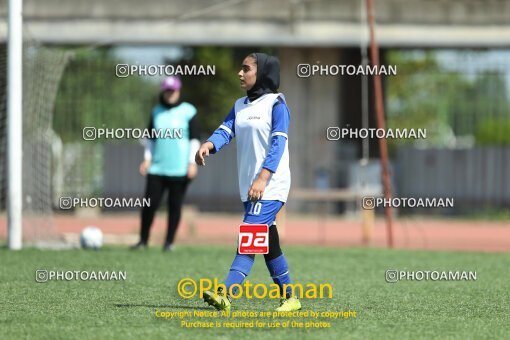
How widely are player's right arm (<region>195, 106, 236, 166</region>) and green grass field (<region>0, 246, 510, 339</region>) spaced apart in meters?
1.14

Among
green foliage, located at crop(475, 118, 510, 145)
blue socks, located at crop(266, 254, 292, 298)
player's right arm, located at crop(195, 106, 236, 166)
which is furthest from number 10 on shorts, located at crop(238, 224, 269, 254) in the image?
green foliage, located at crop(475, 118, 510, 145)

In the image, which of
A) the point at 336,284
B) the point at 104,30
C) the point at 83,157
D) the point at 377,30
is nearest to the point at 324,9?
the point at 377,30

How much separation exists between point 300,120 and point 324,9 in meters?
2.71

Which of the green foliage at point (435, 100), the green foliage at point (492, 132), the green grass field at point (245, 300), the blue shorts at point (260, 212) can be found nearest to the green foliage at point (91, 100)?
the green foliage at point (435, 100)

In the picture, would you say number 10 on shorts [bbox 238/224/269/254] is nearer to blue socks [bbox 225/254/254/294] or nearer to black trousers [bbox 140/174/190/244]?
blue socks [bbox 225/254/254/294]

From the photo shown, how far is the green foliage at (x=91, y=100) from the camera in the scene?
2639 centimetres

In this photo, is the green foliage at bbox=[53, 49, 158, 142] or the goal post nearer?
the goal post

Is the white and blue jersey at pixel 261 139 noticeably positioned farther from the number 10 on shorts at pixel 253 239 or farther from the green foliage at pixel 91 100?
the green foliage at pixel 91 100

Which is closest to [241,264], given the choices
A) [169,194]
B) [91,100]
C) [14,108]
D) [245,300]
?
[245,300]

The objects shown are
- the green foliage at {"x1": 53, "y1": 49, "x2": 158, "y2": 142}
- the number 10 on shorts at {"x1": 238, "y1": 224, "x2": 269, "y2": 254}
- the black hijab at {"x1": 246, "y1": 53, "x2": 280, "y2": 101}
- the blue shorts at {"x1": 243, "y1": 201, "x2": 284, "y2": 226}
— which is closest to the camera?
the number 10 on shorts at {"x1": 238, "y1": 224, "x2": 269, "y2": 254}

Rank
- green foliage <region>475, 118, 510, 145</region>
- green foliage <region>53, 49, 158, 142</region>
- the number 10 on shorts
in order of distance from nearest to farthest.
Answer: the number 10 on shorts → green foliage <region>53, 49, 158, 142</region> → green foliage <region>475, 118, 510, 145</region>

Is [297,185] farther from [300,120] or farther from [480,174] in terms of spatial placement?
[480,174]

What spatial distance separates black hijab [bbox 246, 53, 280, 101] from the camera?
782 cm

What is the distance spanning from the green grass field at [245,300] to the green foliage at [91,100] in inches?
464
